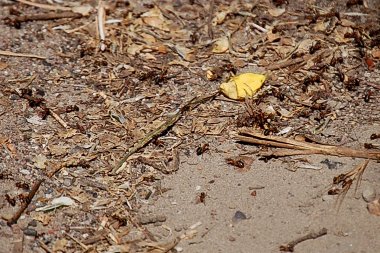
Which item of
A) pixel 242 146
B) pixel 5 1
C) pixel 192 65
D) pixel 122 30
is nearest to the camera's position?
pixel 242 146

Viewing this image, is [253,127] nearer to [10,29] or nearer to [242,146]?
[242,146]

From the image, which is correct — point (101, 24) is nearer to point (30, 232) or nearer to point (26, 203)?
point (26, 203)

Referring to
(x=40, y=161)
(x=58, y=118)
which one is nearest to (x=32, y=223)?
(x=40, y=161)

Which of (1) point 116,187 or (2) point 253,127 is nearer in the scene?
(1) point 116,187

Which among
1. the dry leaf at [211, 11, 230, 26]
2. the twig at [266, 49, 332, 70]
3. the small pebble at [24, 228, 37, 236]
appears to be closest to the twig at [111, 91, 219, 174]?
the twig at [266, 49, 332, 70]

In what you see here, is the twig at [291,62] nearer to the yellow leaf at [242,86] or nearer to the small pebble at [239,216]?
the yellow leaf at [242,86]

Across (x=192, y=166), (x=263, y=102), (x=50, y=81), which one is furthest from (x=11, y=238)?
(x=263, y=102)
